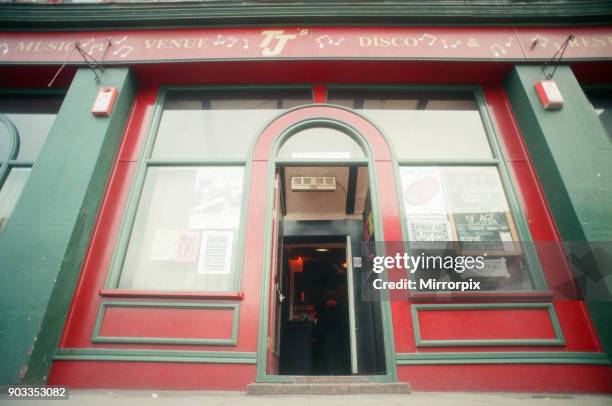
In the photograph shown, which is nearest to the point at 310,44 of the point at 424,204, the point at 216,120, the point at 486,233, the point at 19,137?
the point at 216,120

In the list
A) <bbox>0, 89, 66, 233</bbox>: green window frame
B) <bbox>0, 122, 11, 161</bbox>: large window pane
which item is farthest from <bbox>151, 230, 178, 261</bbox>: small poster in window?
<bbox>0, 122, 11, 161</bbox>: large window pane

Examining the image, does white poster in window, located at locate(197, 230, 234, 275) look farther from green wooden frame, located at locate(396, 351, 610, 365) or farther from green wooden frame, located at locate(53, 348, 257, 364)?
green wooden frame, located at locate(396, 351, 610, 365)

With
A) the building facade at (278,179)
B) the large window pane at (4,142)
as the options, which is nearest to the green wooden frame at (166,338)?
the building facade at (278,179)

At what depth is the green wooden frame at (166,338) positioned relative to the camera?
3049mm

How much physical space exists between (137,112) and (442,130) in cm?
445

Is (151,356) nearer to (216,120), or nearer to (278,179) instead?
(278,179)

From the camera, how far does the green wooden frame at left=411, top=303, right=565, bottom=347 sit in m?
3.03

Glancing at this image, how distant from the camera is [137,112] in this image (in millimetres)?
4352

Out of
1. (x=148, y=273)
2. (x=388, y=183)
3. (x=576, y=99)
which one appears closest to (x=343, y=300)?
(x=388, y=183)

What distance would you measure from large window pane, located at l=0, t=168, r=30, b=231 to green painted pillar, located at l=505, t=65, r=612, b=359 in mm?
6743

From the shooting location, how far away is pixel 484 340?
10.1 ft

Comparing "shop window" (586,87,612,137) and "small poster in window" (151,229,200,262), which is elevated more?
"shop window" (586,87,612,137)

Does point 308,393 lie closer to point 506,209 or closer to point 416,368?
point 416,368

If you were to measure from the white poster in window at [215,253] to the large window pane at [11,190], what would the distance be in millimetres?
2593
